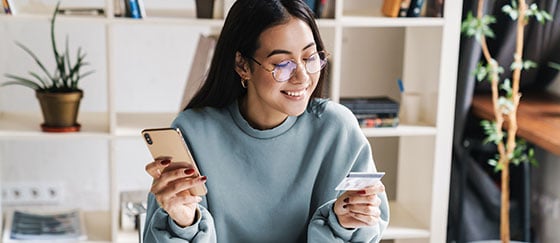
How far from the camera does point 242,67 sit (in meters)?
1.81

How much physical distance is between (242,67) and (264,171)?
0.24 m

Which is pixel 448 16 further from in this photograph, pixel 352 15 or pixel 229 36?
pixel 229 36

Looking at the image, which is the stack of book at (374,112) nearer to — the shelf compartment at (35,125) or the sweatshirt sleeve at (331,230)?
the shelf compartment at (35,125)

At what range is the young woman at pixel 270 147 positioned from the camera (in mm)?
1750

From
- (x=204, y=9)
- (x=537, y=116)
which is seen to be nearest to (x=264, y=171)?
(x=204, y=9)

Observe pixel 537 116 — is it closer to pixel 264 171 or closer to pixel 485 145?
pixel 485 145

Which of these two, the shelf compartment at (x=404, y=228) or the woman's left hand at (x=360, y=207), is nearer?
the woman's left hand at (x=360, y=207)

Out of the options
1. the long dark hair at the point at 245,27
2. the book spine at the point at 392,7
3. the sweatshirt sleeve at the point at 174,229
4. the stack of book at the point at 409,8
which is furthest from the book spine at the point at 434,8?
the sweatshirt sleeve at the point at 174,229

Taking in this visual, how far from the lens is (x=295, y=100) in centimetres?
176

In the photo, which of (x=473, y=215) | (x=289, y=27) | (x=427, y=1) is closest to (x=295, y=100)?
(x=289, y=27)

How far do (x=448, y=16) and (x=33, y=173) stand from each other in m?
1.58

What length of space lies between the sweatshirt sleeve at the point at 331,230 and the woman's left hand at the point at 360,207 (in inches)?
0.9

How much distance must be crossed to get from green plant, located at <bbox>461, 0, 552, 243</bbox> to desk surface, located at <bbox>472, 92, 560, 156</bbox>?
5 centimetres

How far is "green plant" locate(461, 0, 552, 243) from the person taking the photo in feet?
9.59
